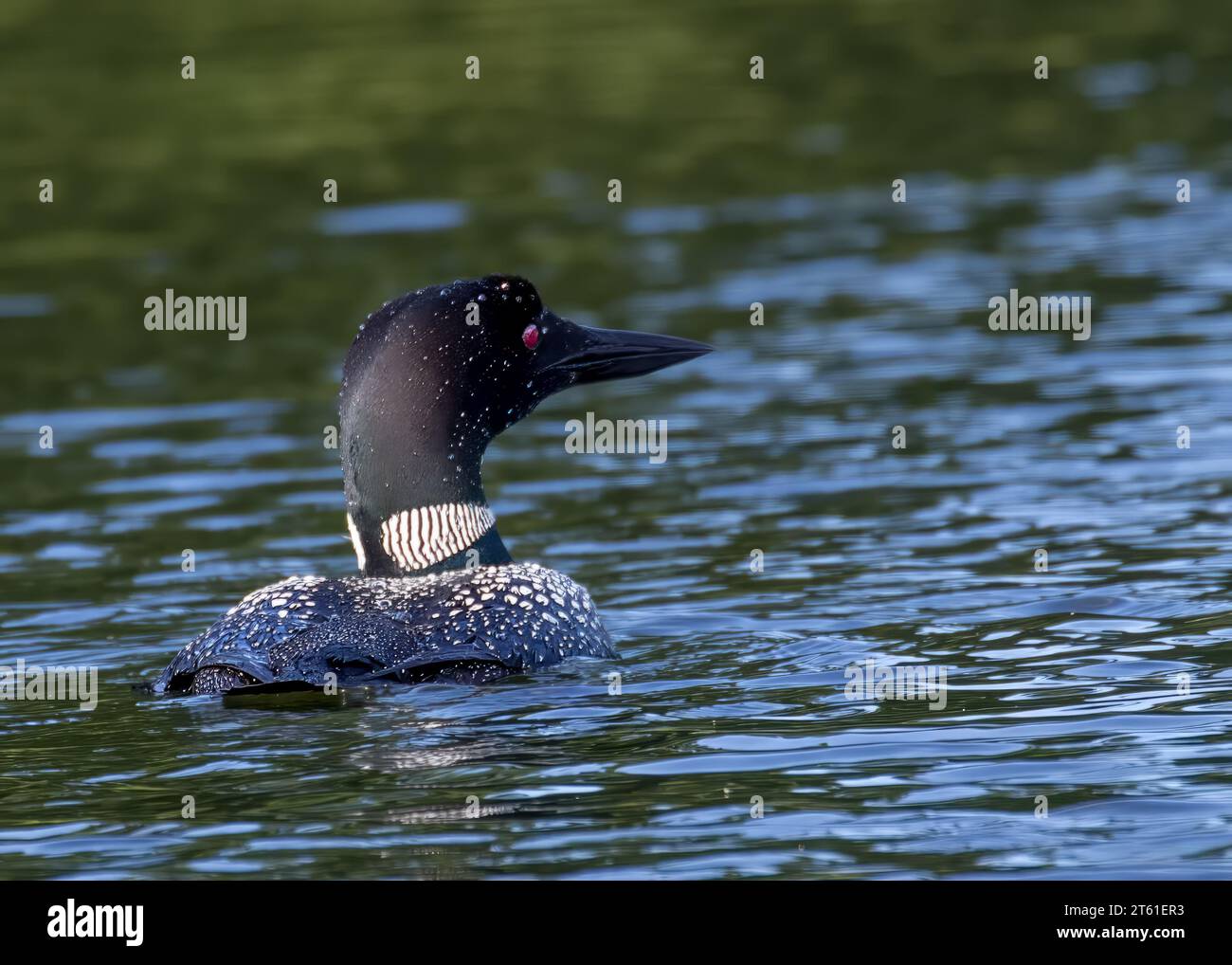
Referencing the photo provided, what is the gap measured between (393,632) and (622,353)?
1920 mm

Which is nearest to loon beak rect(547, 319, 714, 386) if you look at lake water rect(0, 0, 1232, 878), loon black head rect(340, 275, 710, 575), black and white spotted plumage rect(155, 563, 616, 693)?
loon black head rect(340, 275, 710, 575)

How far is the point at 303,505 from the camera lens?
10.5 meters

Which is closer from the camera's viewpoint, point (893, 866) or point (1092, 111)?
point (893, 866)

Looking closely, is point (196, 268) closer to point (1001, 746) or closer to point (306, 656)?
point (306, 656)

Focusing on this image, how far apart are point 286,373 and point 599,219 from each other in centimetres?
347

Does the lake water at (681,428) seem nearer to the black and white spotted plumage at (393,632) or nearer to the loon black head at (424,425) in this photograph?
the black and white spotted plumage at (393,632)

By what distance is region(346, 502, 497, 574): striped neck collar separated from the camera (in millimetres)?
7785

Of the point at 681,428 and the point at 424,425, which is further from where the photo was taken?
the point at 681,428

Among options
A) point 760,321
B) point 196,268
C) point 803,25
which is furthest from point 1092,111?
point 196,268

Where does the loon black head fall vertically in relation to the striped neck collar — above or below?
above

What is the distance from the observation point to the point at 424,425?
7.79 m

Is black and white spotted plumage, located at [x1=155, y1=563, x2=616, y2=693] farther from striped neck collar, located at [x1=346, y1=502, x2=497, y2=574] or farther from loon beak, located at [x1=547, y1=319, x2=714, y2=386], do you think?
loon beak, located at [x1=547, y1=319, x2=714, y2=386]

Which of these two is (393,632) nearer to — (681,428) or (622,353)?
(622,353)

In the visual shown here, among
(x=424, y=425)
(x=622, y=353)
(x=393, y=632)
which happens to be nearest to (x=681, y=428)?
(x=622, y=353)
